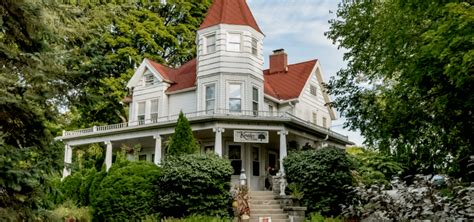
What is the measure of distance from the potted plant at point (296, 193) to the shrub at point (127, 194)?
184 inches

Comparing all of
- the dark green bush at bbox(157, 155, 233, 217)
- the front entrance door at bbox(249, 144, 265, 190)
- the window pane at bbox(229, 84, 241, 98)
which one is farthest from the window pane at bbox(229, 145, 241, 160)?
the dark green bush at bbox(157, 155, 233, 217)

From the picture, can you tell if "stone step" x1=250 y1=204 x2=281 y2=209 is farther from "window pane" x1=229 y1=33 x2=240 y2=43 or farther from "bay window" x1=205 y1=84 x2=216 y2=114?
"window pane" x1=229 y1=33 x2=240 y2=43

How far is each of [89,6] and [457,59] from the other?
6.23 metres

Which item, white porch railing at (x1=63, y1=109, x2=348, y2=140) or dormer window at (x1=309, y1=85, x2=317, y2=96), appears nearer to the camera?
white porch railing at (x1=63, y1=109, x2=348, y2=140)

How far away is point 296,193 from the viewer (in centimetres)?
1474

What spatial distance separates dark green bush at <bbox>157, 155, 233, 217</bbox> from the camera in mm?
13906

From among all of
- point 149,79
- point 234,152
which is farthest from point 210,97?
point 149,79

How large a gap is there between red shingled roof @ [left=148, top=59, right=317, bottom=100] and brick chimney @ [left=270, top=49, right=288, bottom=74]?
27cm

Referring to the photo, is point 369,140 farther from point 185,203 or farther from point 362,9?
point 185,203

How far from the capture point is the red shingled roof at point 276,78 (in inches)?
863

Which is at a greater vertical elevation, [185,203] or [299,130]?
[299,130]

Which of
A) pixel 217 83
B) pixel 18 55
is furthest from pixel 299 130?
pixel 18 55

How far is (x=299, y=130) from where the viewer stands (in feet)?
64.8

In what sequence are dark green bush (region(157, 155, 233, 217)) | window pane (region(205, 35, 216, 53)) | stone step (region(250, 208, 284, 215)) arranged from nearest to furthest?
dark green bush (region(157, 155, 233, 217))
stone step (region(250, 208, 284, 215))
window pane (region(205, 35, 216, 53))
